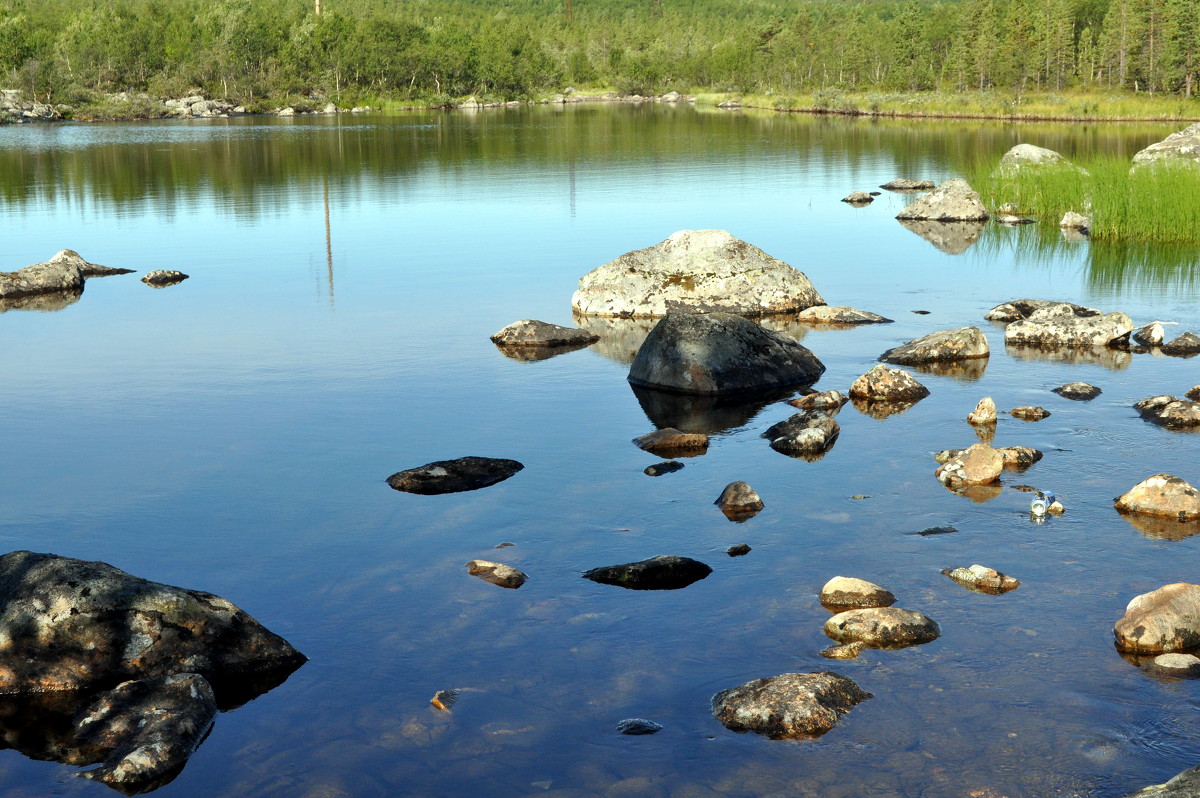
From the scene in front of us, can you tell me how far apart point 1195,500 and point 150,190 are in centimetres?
4003

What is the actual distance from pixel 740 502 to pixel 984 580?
2.54 metres

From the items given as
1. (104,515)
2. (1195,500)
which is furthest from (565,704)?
(1195,500)

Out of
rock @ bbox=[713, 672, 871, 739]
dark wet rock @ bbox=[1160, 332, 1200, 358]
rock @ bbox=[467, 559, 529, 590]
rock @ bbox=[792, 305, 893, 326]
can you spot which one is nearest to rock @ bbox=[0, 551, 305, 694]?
rock @ bbox=[467, 559, 529, 590]

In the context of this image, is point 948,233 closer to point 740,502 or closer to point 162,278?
point 162,278

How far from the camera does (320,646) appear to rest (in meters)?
8.66

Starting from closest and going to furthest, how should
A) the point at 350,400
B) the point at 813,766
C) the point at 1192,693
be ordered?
the point at 813,766 < the point at 1192,693 < the point at 350,400

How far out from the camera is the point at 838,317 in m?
20.5

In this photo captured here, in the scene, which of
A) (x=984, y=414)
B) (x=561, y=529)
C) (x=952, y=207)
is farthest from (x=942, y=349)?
(x=952, y=207)

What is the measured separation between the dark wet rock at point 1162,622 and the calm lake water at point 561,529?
17cm

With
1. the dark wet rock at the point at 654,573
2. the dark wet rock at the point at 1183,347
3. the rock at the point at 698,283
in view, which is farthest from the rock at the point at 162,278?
the dark wet rock at the point at 1183,347

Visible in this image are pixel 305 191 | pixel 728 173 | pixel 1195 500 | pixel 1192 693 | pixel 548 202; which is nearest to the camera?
pixel 1192 693

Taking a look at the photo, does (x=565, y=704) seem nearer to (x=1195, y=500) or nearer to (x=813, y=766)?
(x=813, y=766)

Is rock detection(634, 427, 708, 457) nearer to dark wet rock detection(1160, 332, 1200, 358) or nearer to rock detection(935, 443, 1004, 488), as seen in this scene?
rock detection(935, 443, 1004, 488)

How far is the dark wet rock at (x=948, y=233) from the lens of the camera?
30000mm
